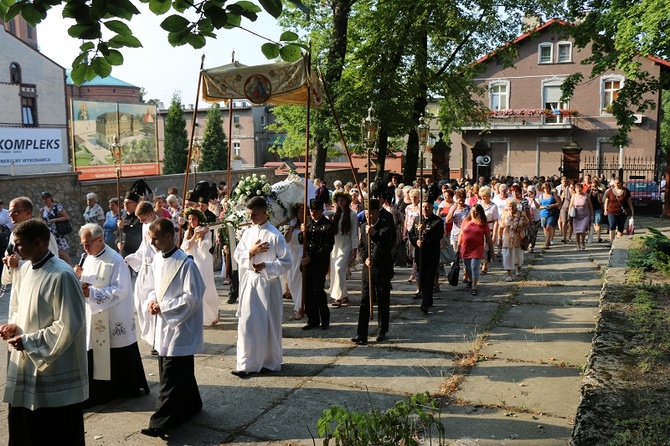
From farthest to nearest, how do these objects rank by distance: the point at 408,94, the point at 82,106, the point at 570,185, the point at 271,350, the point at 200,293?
the point at 82,106, the point at 408,94, the point at 570,185, the point at 271,350, the point at 200,293

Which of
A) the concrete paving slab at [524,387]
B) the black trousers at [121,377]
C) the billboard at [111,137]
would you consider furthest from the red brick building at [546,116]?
the black trousers at [121,377]

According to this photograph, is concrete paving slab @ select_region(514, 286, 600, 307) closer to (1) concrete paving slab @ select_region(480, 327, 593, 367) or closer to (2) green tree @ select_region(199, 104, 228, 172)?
(1) concrete paving slab @ select_region(480, 327, 593, 367)

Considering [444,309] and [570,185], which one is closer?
[444,309]

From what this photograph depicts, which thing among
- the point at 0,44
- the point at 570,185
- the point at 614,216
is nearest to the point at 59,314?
the point at 614,216

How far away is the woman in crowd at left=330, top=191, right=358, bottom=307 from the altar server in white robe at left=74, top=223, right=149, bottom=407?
4.70 metres

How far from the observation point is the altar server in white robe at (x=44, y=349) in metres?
4.08

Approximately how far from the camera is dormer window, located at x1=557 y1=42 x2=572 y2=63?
135 ft

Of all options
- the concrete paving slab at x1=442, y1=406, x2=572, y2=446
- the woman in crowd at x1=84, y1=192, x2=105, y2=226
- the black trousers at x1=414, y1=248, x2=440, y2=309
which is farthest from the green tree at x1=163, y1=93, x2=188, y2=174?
the concrete paving slab at x1=442, y1=406, x2=572, y2=446

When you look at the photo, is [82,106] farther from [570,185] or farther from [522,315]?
[522,315]

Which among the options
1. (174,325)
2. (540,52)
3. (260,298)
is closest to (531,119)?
(540,52)

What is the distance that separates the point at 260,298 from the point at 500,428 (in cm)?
297

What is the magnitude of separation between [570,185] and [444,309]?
9190 millimetres

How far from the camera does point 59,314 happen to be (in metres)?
4.10

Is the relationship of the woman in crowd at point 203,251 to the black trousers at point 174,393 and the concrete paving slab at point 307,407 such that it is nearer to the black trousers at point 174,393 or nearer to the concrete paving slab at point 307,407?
the concrete paving slab at point 307,407
